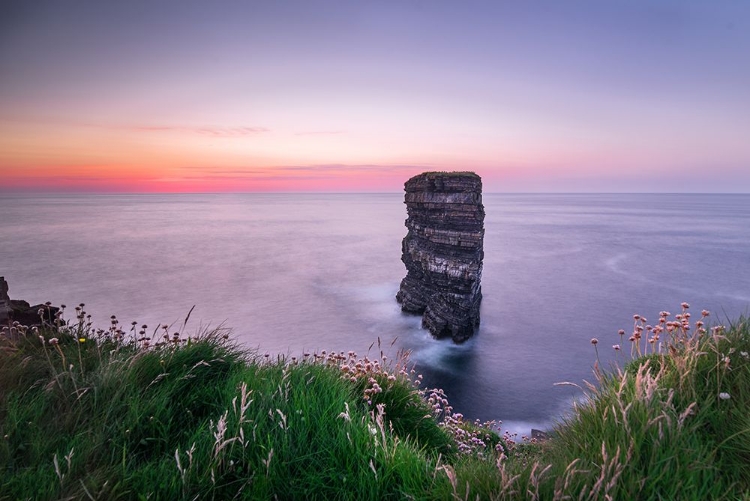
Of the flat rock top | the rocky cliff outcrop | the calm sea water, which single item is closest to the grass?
the rocky cliff outcrop

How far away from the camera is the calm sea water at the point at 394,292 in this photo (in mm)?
38438

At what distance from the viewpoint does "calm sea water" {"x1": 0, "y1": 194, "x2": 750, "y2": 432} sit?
38.4 meters

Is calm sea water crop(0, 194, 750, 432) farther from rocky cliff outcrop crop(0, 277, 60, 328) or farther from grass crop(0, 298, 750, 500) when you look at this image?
grass crop(0, 298, 750, 500)

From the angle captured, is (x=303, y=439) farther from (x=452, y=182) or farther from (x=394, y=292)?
(x=394, y=292)

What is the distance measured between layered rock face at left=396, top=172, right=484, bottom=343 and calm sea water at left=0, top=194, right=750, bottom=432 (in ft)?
8.74

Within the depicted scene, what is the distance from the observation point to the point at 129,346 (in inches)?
250

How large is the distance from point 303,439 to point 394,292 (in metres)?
58.1

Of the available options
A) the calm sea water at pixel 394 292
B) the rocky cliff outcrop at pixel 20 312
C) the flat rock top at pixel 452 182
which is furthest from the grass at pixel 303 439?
the flat rock top at pixel 452 182

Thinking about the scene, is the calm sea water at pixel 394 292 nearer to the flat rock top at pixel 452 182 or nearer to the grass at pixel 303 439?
the grass at pixel 303 439

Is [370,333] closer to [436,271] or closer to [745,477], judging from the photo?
[436,271]

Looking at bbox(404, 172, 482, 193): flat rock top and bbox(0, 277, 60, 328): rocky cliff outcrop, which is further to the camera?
bbox(404, 172, 482, 193): flat rock top

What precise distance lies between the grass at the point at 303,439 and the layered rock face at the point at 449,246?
119ft

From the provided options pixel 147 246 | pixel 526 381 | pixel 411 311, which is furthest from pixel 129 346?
pixel 147 246

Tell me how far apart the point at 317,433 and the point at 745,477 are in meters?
3.90
